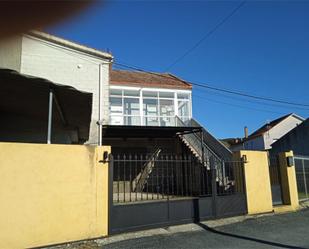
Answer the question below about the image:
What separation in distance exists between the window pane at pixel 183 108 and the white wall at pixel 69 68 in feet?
20.8

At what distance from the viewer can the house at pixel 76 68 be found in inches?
626

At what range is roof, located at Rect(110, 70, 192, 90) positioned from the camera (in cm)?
2181

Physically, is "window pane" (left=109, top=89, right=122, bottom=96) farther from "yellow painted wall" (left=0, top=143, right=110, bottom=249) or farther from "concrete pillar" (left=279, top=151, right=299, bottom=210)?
"yellow painted wall" (left=0, top=143, right=110, bottom=249)

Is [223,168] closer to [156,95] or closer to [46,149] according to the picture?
[46,149]

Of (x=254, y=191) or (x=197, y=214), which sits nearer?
(x=197, y=214)

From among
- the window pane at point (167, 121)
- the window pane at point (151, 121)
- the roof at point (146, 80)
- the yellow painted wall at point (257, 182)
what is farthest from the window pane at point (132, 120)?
the yellow painted wall at point (257, 182)

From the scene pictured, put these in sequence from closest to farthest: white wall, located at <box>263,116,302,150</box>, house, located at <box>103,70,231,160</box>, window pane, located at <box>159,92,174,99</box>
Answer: house, located at <box>103,70,231,160</box>, window pane, located at <box>159,92,174,99</box>, white wall, located at <box>263,116,302,150</box>

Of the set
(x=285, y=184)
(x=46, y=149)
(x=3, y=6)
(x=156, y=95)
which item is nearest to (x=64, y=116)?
(x=46, y=149)

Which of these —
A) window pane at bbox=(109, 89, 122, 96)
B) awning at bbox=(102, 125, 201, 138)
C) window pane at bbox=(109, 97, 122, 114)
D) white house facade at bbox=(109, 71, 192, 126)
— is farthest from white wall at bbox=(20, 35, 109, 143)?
window pane at bbox=(109, 97, 122, 114)

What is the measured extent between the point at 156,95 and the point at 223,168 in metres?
11.0

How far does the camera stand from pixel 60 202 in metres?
7.56

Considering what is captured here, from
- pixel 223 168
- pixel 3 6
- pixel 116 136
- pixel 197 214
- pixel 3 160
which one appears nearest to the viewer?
pixel 3 6

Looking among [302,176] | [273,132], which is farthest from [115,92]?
[273,132]

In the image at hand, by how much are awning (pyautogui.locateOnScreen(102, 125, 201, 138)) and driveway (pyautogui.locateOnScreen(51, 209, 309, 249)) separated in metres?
7.98
